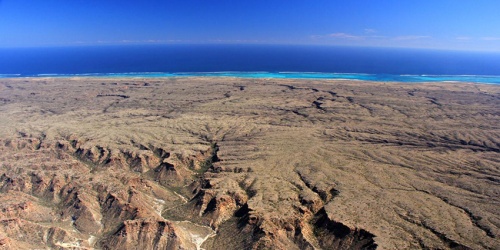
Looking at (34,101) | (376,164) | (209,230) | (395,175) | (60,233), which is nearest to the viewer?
(60,233)

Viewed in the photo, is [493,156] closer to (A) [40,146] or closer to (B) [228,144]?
(B) [228,144]

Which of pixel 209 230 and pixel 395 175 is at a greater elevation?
pixel 395 175

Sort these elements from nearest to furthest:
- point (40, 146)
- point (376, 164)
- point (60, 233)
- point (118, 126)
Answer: point (60, 233) < point (376, 164) < point (40, 146) < point (118, 126)

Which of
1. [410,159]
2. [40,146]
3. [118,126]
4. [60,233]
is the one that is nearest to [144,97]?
[118,126]

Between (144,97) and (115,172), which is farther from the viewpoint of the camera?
(144,97)

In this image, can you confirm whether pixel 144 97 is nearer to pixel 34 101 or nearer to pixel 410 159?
pixel 34 101

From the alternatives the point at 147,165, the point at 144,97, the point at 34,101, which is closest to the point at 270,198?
the point at 147,165
